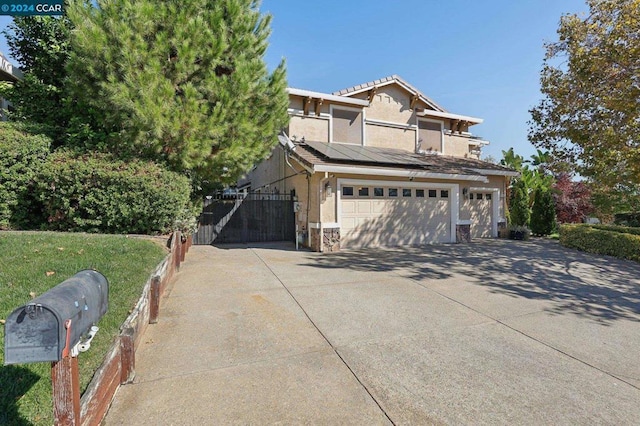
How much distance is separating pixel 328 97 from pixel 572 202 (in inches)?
743

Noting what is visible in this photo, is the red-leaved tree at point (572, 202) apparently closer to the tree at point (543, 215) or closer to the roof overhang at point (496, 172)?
the tree at point (543, 215)

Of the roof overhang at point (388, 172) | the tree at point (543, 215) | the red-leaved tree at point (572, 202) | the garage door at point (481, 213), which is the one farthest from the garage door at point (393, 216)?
the red-leaved tree at point (572, 202)

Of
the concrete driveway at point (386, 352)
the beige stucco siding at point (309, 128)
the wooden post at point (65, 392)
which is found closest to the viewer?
the wooden post at point (65, 392)

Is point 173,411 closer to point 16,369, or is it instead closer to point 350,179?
point 16,369

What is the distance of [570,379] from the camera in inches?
120

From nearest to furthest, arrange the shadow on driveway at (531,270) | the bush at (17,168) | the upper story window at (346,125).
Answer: the shadow on driveway at (531,270)
the bush at (17,168)
the upper story window at (346,125)

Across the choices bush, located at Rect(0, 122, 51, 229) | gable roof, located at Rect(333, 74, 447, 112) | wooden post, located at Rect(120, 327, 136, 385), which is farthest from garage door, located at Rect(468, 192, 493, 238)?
bush, located at Rect(0, 122, 51, 229)

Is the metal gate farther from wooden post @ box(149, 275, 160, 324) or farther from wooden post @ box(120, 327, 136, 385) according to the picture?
wooden post @ box(120, 327, 136, 385)

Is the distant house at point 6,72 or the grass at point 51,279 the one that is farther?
the distant house at point 6,72

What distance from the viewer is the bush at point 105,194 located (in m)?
7.07

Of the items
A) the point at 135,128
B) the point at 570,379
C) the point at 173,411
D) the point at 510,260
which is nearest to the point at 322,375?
the point at 173,411

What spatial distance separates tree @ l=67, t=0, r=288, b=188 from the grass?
280 centimetres

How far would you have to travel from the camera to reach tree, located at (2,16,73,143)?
9.12 m

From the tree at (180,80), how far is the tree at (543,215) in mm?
14555
